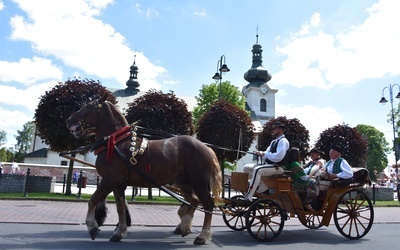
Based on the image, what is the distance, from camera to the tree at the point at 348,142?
78.1ft

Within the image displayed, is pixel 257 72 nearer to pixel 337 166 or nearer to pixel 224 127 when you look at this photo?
pixel 224 127

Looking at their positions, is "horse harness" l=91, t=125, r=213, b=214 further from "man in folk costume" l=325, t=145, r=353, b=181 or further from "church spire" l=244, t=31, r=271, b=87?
"church spire" l=244, t=31, r=271, b=87

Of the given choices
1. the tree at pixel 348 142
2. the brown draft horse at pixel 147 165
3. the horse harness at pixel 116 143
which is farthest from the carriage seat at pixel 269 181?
the tree at pixel 348 142

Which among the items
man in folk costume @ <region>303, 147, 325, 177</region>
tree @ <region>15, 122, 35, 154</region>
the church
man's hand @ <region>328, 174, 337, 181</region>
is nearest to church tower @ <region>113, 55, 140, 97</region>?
the church

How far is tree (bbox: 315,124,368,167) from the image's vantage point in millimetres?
23797

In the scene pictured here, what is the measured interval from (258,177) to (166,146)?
2.07 meters

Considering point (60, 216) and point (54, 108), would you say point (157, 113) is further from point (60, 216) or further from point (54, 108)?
point (60, 216)

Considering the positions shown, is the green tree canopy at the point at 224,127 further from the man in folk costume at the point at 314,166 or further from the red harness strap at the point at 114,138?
the red harness strap at the point at 114,138

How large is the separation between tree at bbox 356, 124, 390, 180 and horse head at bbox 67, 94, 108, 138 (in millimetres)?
70794

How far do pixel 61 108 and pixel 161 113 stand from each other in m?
4.85

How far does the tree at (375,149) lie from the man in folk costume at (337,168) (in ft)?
220

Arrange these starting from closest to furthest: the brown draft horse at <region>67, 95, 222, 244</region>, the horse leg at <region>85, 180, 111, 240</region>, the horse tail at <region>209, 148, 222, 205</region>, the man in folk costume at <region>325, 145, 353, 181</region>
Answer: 1. the horse leg at <region>85, 180, 111, 240</region>
2. the brown draft horse at <region>67, 95, 222, 244</region>
3. the horse tail at <region>209, 148, 222, 205</region>
4. the man in folk costume at <region>325, 145, 353, 181</region>

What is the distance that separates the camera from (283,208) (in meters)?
7.82

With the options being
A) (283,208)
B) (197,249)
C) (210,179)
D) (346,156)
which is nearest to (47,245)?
(197,249)
